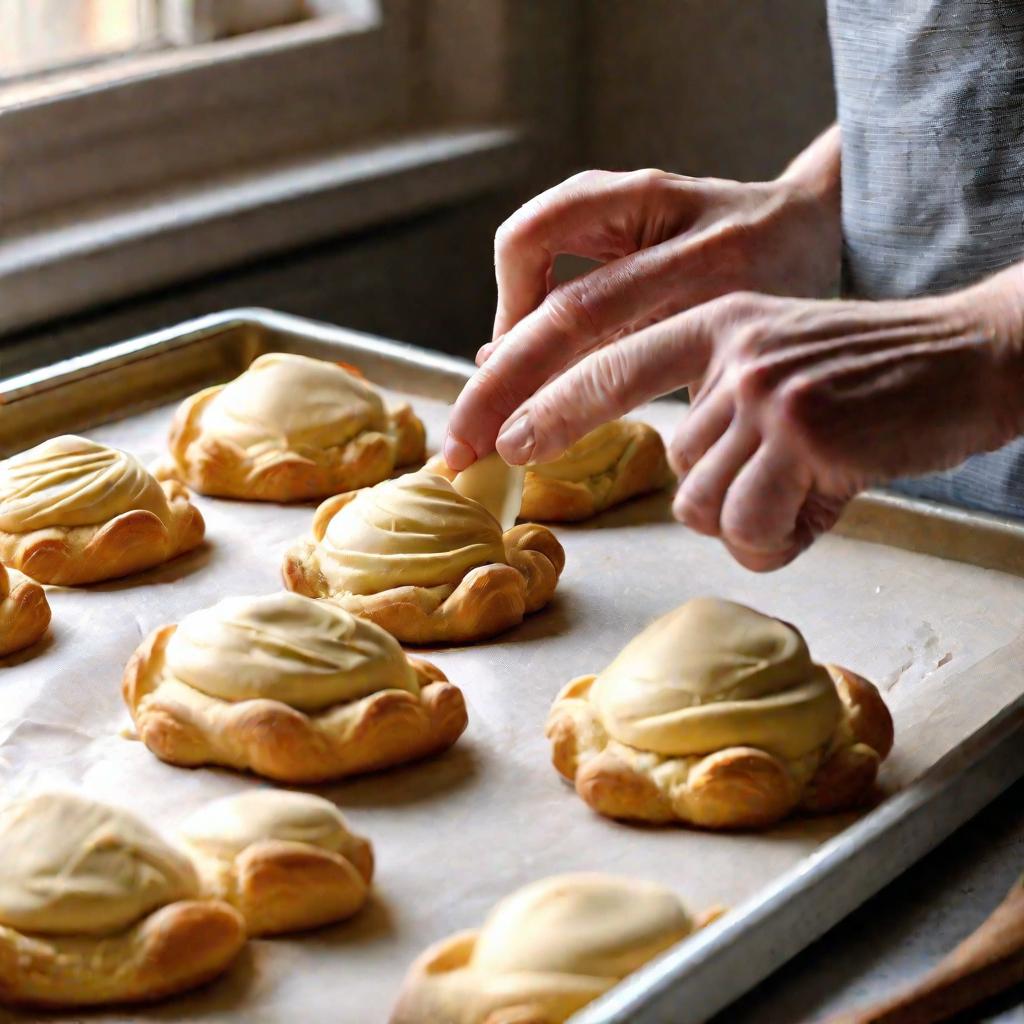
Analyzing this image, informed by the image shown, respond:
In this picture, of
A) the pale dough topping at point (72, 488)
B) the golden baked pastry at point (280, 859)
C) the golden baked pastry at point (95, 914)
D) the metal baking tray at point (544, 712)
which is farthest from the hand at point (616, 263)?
the golden baked pastry at point (95, 914)

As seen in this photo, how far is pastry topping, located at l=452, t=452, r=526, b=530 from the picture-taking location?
182 cm

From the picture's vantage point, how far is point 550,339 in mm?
1686

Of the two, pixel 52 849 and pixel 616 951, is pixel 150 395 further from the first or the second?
pixel 616 951

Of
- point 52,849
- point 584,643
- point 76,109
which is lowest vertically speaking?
point 584,643

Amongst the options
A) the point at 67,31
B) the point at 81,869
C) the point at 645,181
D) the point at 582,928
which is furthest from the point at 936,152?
the point at 67,31

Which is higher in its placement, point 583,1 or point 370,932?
point 583,1

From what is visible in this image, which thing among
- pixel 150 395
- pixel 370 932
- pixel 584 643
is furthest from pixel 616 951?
pixel 150 395

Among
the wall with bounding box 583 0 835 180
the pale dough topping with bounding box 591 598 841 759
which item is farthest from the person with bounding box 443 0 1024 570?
the wall with bounding box 583 0 835 180

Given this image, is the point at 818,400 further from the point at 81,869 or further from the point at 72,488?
the point at 72,488

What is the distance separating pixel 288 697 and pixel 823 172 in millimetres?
1051

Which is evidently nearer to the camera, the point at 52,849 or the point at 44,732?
the point at 52,849

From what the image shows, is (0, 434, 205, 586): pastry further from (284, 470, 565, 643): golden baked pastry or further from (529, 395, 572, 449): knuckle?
(529, 395, 572, 449): knuckle

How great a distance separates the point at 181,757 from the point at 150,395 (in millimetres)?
914

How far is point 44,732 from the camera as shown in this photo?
155 cm
